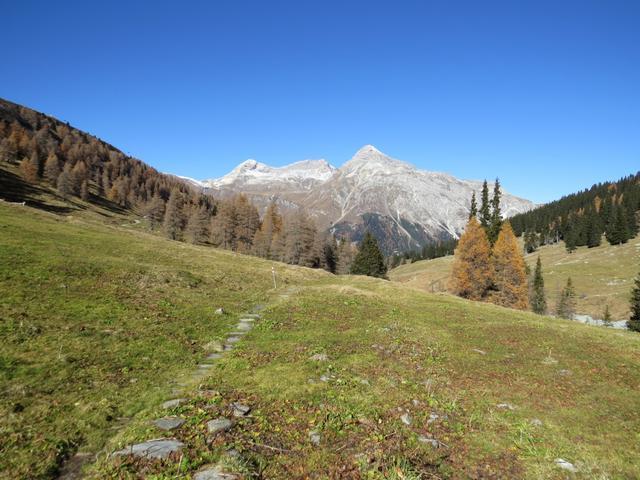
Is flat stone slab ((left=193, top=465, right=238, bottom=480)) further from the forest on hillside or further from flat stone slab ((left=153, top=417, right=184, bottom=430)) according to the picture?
the forest on hillside

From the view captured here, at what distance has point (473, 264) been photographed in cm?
7512

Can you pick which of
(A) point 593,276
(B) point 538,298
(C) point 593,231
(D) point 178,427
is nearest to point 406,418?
(D) point 178,427

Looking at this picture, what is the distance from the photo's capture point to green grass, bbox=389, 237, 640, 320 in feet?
348

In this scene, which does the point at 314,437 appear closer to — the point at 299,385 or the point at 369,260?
the point at 299,385

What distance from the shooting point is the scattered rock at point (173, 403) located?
11922mm

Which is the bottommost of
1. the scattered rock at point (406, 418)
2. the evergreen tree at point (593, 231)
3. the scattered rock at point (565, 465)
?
the scattered rock at point (406, 418)

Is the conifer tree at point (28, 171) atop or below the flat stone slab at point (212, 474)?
atop

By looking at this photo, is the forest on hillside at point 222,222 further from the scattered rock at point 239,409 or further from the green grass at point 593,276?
the scattered rock at point 239,409

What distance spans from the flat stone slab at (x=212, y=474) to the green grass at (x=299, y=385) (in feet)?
1.12

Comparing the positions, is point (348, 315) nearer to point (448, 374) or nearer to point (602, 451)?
point (448, 374)

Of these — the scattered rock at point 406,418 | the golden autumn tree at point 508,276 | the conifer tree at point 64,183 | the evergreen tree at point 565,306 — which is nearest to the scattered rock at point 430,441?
the scattered rock at point 406,418

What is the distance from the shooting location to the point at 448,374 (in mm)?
17969

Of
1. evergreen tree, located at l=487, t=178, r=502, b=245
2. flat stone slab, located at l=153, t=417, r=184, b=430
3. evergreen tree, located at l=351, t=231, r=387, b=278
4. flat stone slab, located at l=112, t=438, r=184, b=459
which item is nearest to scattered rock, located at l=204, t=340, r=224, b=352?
flat stone slab, located at l=153, t=417, r=184, b=430


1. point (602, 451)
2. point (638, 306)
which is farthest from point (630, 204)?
point (602, 451)
